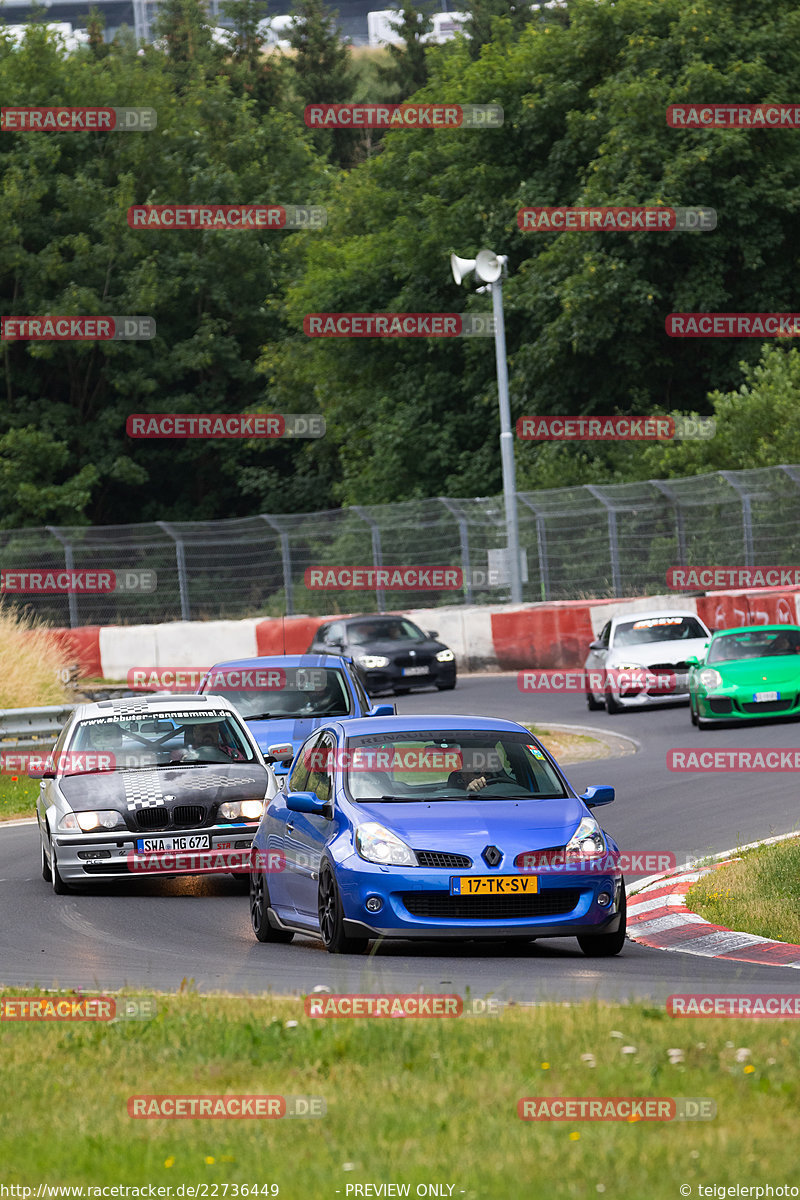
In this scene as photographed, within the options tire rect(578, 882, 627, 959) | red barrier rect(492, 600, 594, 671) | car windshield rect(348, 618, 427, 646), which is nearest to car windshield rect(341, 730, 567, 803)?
tire rect(578, 882, 627, 959)

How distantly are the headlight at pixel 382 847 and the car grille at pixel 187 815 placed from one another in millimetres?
3356

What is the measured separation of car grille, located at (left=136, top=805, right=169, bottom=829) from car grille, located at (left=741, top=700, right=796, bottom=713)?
11.1 meters

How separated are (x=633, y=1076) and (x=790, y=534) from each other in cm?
2585

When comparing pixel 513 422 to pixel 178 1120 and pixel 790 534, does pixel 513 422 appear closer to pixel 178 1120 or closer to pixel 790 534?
pixel 790 534

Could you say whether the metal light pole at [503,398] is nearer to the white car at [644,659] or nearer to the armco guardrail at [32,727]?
the white car at [644,659]

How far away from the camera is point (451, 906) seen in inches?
392

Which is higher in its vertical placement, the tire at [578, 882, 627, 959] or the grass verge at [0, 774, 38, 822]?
the tire at [578, 882, 627, 959]

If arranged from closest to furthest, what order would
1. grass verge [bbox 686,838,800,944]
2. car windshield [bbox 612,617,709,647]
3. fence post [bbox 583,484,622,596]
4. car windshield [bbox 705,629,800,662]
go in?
grass verge [bbox 686,838,800,944], car windshield [bbox 705,629,800,662], car windshield [bbox 612,617,709,647], fence post [bbox 583,484,622,596]

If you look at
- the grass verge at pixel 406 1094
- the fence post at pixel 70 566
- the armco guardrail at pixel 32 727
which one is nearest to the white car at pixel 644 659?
the armco guardrail at pixel 32 727

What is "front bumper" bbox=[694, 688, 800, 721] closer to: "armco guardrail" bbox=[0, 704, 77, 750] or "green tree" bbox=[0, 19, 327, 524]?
"armco guardrail" bbox=[0, 704, 77, 750]

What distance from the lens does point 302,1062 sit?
672 centimetres

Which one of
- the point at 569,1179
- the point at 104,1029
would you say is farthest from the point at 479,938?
the point at 569,1179

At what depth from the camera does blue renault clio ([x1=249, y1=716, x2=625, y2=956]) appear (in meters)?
9.92

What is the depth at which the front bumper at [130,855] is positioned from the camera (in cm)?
1326
